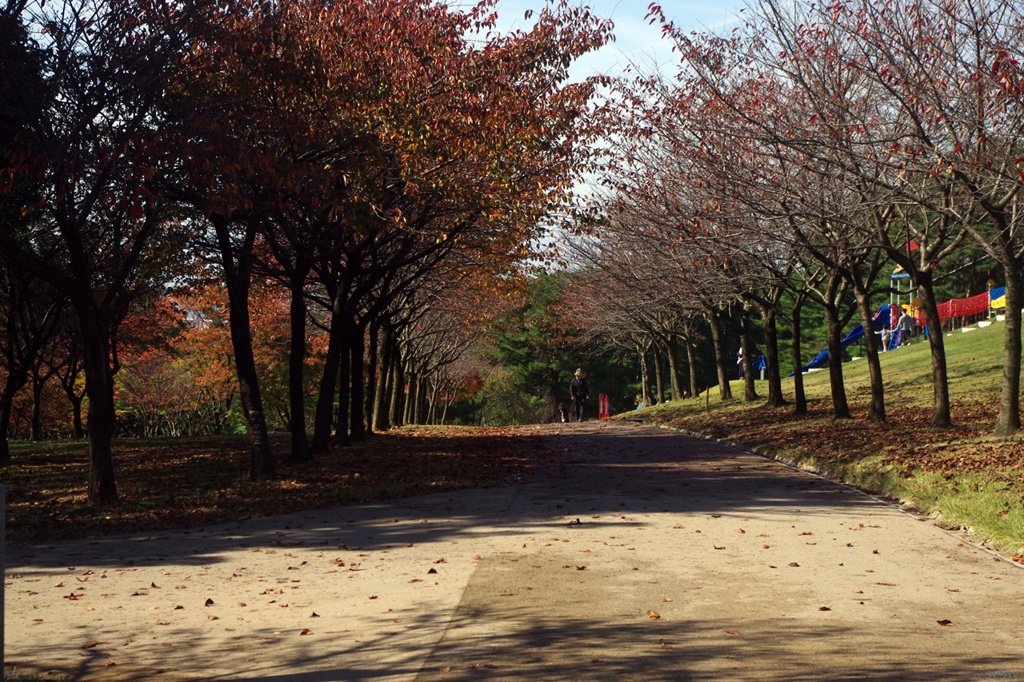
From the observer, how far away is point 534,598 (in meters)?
8.02

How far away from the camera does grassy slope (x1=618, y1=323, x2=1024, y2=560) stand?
37.6 ft

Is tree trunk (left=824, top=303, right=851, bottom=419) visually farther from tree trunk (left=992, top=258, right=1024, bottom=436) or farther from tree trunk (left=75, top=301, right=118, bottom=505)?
tree trunk (left=75, top=301, right=118, bottom=505)

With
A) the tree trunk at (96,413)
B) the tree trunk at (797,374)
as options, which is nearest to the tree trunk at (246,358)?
the tree trunk at (96,413)

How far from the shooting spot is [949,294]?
5878 cm

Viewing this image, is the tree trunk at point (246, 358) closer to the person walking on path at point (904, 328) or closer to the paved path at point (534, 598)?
the paved path at point (534, 598)

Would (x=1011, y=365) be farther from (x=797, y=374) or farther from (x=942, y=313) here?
(x=942, y=313)

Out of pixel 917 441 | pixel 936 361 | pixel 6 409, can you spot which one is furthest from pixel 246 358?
pixel 936 361

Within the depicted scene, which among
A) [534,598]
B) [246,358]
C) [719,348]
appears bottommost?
[534,598]

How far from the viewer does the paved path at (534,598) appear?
249 inches

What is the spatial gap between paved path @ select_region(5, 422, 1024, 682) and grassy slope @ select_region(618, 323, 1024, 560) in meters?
0.58

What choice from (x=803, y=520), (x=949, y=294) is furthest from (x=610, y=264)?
(x=949, y=294)

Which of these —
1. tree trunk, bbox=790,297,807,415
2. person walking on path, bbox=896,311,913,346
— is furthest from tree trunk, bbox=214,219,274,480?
person walking on path, bbox=896,311,913,346

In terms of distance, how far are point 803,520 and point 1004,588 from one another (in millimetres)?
3754

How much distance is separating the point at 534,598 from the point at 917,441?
35.9 feet
